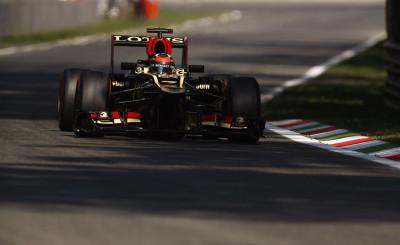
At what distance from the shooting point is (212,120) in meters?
16.8

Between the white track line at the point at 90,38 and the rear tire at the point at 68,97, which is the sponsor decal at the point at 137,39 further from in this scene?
the white track line at the point at 90,38

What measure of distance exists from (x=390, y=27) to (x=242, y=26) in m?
39.5

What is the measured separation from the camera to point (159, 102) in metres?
16.4

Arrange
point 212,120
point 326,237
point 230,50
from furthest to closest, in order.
A: point 230,50
point 212,120
point 326,237

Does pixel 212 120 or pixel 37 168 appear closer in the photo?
pixel 37 168

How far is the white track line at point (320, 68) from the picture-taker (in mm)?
26859

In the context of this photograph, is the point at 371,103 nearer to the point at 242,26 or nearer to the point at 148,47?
the point at 148,47

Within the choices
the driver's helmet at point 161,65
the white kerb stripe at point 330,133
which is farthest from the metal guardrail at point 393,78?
the driver's helmet at point 161,65

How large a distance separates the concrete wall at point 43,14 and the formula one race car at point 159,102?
28.2m

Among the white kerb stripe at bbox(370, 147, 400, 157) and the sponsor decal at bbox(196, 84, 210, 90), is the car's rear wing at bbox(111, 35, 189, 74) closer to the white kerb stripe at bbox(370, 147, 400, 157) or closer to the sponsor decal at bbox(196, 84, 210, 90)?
the sponsor decal at bbox(196, 84, 210, 90)

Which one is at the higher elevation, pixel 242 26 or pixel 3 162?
pixel 3 162

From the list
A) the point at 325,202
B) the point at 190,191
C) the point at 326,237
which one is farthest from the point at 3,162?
the point at 326,237

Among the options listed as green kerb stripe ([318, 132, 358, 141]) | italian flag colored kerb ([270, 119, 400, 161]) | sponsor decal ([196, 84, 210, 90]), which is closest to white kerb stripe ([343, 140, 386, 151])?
italian flag colored kerb ([270, 119, 400, 161])

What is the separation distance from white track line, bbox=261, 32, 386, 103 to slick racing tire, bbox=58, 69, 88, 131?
25.6ft
